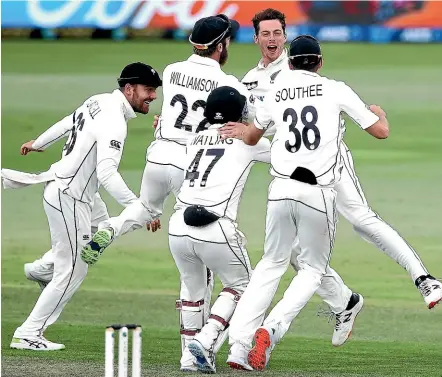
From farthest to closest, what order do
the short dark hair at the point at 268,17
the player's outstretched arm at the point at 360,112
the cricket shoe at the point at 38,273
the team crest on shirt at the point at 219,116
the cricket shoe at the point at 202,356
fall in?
the cricket shoe at the point at 38,273 < the short dark hair at the point at 268,17 < the team crest on shirt at the point at 219,116 < the player's outstretched arm at the point at 360,112 < the cricket shoe at the point at 202,356

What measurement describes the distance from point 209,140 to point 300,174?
562mm

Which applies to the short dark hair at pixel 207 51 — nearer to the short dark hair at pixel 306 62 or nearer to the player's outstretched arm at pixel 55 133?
the short dark hair at pixel 306 62

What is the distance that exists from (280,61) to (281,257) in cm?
166

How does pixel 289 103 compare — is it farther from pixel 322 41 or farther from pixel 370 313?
pixel 322 41

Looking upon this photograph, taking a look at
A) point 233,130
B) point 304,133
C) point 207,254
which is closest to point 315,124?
point 304,133

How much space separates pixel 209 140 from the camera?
690 centimetres

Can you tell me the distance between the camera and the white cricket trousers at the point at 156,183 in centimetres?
771

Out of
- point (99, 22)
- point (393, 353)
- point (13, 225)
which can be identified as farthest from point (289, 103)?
point (99, 22)

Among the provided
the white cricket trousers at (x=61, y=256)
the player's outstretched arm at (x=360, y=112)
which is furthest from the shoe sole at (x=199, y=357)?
the player's outstretched arm at (x=360, y=112)

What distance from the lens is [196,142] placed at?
22.8 feet

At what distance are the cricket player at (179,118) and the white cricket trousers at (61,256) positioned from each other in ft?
0.93

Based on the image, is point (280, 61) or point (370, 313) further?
point (370, 313)

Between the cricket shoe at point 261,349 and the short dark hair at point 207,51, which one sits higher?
the short dark hair at point 207,51

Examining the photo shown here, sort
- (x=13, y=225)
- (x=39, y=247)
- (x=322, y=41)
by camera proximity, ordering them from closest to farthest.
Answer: (x=39, y=247)
(x=13, y=225)
(x=322, y=41)
